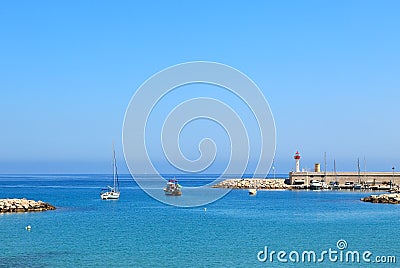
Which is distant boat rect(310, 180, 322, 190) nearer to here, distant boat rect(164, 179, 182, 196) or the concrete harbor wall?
the concrete harbor wall

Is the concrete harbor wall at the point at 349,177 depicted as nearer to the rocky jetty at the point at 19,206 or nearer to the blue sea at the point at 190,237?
the blue sea at the point at 190,237

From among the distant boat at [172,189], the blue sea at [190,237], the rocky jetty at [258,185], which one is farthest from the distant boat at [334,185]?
the blue sea at [190,237]

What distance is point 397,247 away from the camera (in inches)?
1293

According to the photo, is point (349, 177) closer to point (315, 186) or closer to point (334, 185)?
point (334, 185)

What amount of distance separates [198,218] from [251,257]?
2178 cm

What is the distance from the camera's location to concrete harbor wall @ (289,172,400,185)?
103 m

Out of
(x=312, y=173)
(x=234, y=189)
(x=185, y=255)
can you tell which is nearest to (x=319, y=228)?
(x=185, y=255)

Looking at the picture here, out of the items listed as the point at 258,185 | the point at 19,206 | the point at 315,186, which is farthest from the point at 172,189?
the point at 258,185

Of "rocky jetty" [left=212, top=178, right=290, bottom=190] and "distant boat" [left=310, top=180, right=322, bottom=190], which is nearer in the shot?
"distant boat" [left=310, top=180, right=322, bottom=190]

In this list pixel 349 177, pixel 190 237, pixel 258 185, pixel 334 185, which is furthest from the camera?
pixel 258 185

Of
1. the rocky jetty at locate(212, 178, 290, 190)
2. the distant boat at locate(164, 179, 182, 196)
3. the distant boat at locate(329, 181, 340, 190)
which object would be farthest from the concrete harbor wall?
the distant boat at locate(164, 179, 182, 196)

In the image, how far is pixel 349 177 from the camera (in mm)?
106875

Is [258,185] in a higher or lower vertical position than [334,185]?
lower

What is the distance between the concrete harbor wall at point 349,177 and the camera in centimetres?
10294
